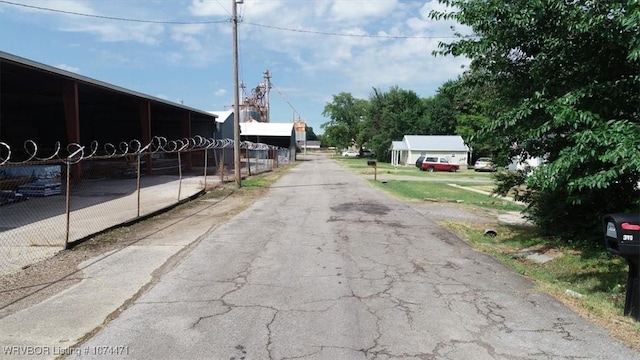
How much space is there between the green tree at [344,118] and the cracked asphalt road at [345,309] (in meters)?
101

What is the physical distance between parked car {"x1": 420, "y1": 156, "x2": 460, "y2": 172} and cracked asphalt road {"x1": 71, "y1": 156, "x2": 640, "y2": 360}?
40.5 metres

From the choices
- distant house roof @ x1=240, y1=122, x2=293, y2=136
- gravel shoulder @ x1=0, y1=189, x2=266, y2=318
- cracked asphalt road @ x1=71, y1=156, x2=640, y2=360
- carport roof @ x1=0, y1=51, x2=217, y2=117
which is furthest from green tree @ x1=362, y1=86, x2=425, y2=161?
Answer: cracked asphalt road @ x1=71, y1=156, x2=640, y2=360

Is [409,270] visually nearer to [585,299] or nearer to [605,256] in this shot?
[585,299]

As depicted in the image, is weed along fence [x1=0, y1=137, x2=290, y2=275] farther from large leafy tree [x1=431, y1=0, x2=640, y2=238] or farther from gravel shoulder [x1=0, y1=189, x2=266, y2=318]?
large leafy tree [x1=431, y1=0, x2=640, y2=238]

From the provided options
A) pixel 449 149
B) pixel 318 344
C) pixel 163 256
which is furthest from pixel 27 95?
pixel 449 149

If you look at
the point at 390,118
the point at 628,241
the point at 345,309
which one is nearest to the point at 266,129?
the point at 390,118

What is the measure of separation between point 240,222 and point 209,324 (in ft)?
22.8

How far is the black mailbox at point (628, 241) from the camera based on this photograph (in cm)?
465

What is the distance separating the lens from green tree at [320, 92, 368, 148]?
11194 cm

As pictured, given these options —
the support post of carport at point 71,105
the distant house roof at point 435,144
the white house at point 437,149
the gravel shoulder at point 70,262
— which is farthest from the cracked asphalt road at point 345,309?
the distant house roof at point 435,144

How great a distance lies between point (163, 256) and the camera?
25.7 feet

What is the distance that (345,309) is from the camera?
531 cm

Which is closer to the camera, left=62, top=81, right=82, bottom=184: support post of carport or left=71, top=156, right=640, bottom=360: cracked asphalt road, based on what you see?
left=71, top=156, right=640, bottom=360: cracked asphalt road

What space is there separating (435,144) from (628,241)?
59.8m
